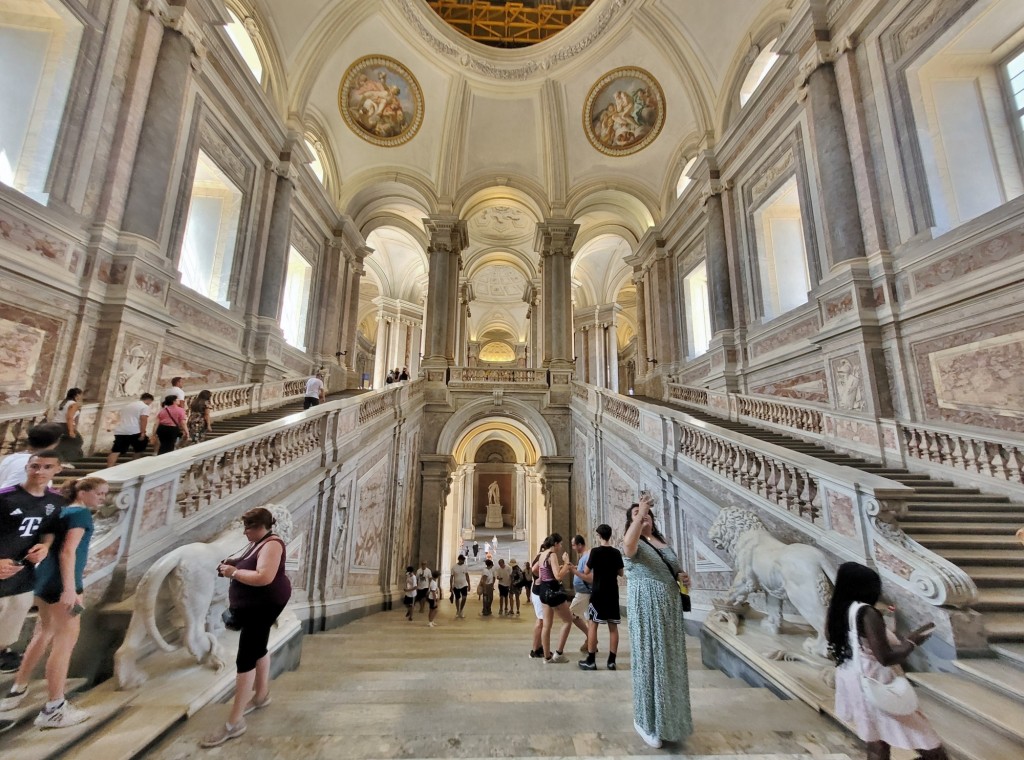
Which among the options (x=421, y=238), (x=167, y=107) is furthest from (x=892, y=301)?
(x=421, y=238)

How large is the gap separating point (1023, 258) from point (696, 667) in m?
5.76

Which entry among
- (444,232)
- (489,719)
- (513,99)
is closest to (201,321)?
(444,232)

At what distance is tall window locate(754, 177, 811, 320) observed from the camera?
9.76 meters

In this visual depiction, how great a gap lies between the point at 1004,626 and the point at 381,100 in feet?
52.2

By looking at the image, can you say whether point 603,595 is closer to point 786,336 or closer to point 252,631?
point 252,631

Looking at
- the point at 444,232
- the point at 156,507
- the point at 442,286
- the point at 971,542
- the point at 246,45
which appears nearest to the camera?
the point at 156,507

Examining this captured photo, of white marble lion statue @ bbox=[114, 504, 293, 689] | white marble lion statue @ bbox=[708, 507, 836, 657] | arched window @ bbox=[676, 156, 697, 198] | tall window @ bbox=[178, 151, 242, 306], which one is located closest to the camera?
white marble lion statue @ bbox=[114, 504, 293, 689]

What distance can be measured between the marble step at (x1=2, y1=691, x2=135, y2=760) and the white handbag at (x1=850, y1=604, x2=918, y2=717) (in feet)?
9.99

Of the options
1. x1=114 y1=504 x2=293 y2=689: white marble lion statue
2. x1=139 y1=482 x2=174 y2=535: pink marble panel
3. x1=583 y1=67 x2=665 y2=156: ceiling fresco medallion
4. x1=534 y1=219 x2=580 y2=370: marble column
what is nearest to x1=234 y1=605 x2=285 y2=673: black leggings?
x1=114 y1=504 x2=293 y2=689: white marble lion statue

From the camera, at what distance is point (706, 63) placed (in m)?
11.6

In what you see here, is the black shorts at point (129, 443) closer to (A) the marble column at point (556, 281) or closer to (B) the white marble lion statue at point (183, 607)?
(B) the white marble lion statue at point (183, 607)

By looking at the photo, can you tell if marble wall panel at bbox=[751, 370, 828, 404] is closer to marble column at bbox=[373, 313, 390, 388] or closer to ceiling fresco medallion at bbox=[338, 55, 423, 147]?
ceiling fresco medallion at bbox=[338, 55, 423, 147]

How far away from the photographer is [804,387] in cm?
805

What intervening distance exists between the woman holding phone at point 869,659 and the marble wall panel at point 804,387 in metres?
6.80
